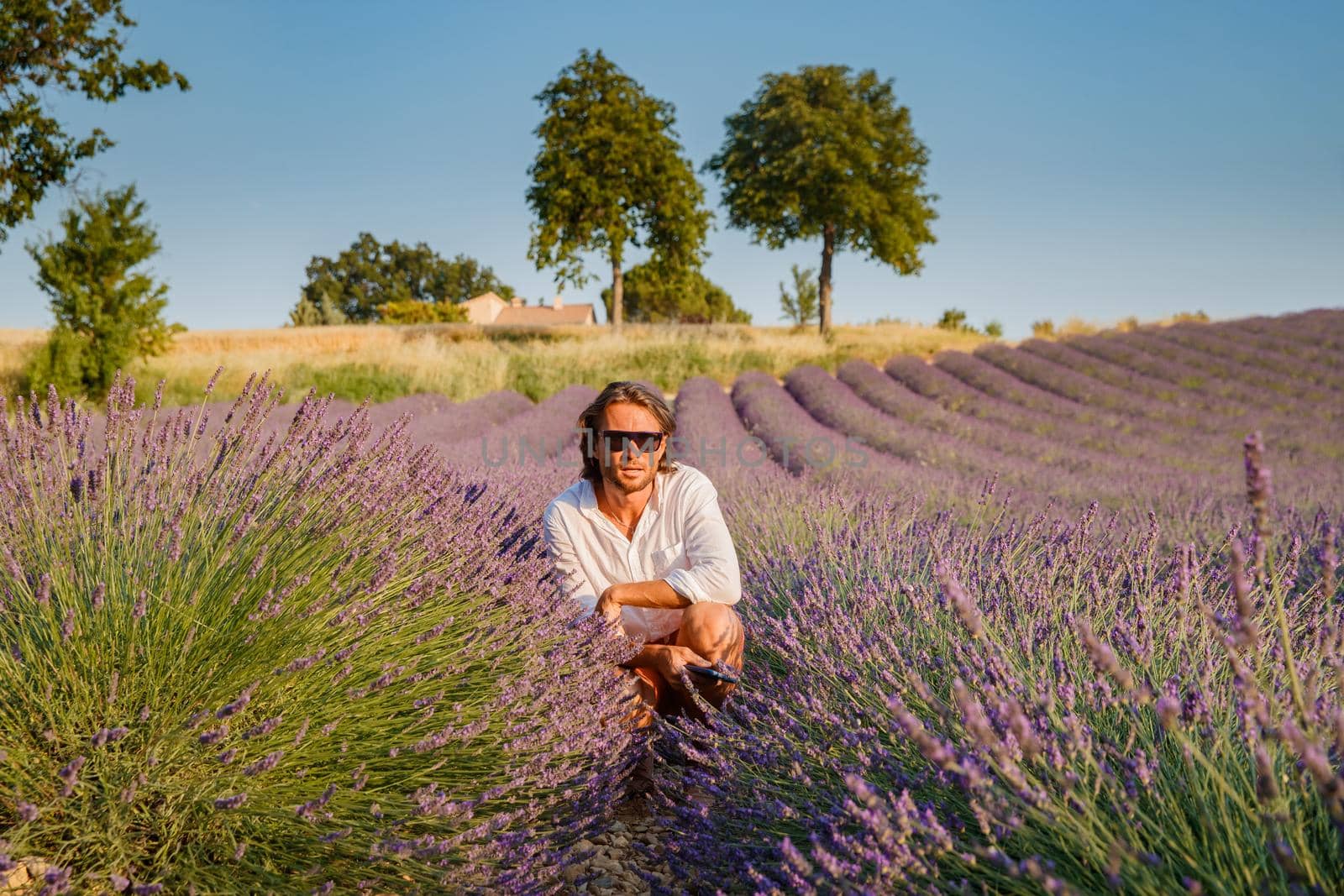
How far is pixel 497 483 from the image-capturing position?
12.0 ft

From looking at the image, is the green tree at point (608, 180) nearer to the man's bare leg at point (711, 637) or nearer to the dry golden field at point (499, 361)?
the dry golden field at point (499, 361)

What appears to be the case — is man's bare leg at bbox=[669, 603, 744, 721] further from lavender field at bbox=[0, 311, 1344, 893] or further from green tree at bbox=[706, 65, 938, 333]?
green tree at bbox=[706, 65, 938, 333]

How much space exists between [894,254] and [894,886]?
24.8 m

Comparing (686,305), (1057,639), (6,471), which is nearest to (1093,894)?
(1057,639)

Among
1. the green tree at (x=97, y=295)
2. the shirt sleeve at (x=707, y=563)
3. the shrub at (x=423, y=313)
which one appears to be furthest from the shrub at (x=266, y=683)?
the shrub at (x=423, y=313)

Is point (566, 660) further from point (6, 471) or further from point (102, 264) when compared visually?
point (102, 264)

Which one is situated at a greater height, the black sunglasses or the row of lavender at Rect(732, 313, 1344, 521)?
the black sunglasses

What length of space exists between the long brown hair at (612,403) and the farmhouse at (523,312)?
5539 centimetres

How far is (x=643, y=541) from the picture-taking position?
8.97ft

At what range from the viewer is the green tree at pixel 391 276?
58.8 metres

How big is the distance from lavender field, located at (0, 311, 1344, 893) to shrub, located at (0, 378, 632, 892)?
0.4 inches

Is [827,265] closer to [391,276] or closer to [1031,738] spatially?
[1031,738]

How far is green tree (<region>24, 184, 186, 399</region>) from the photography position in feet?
40.3

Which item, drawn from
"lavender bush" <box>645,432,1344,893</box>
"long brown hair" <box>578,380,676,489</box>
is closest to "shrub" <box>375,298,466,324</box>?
"long brown hair" <box>578,380,676,489</box>
